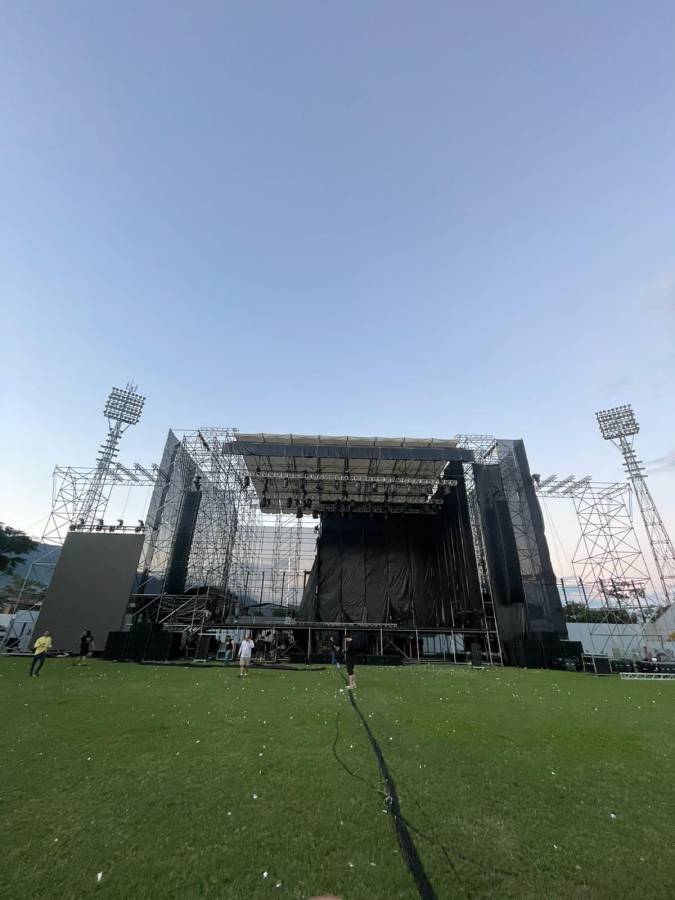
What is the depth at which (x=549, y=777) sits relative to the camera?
12.1ft

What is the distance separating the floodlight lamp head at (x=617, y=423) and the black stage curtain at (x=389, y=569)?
1432 cm

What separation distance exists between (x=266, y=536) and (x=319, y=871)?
27.5m

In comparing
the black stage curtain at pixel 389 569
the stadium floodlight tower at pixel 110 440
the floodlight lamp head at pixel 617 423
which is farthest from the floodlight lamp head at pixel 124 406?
the floodlight lamp head at pixel 617 423

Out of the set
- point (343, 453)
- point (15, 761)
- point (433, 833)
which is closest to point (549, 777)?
point (433, 833)

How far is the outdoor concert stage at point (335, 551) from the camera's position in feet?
62.4

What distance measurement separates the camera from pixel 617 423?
95.6ft

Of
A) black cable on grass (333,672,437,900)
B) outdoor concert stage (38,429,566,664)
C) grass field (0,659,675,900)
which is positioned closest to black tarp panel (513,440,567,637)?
outdoor concert stage (38,429,566,664)

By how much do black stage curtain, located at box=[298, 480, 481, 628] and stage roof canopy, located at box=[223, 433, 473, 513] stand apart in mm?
1281

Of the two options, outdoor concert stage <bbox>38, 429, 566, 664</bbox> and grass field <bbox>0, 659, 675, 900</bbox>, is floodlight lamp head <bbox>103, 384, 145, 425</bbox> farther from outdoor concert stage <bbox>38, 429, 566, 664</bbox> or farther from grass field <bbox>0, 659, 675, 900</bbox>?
grass field <bbox>0, 659, 675, 900</bbox>

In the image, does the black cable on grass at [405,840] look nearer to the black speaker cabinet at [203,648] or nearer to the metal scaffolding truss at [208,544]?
the black speaker cabinet at [203,648]

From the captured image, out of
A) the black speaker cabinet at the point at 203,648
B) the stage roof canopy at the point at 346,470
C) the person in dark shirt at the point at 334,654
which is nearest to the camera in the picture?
the person in dark shirt at the point at 334,654

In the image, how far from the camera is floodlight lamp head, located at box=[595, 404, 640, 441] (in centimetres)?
2856

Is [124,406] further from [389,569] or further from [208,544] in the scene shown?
[389,569]

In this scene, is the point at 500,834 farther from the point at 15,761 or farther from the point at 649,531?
the point at 649,531
